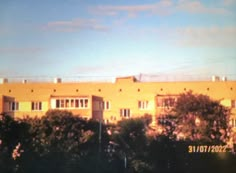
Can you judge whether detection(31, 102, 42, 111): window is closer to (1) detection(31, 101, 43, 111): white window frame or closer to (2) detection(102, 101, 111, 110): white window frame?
(1) detection(31, 101, 43, 111): white window frame

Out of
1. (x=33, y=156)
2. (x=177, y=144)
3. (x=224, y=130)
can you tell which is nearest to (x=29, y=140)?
(x=33, y=156)

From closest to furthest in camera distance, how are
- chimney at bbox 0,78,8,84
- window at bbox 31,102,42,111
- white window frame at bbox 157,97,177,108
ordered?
chimney at bbox 0,78,8,84 < window at bbox 31,102,42,111 < white window frame at bbox 157,97,177,108

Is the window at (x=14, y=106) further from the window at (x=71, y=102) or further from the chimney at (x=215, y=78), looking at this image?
the chimney at (x=215, y=78)

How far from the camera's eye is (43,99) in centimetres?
420

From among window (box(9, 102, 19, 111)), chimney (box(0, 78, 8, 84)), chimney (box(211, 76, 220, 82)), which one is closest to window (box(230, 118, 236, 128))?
chimney (box(211, 76, 220, 82))

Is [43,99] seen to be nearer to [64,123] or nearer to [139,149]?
[64,123]

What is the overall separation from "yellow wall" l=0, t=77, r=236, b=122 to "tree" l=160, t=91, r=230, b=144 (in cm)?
8

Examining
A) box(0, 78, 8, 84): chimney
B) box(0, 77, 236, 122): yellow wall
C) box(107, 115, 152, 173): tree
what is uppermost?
box(0, 78, 8, 84): chimney

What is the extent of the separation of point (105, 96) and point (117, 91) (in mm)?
117

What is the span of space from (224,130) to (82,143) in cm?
131

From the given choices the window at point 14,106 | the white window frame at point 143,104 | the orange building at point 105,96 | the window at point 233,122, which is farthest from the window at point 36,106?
the window at point 233,122

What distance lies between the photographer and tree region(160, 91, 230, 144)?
173 inches

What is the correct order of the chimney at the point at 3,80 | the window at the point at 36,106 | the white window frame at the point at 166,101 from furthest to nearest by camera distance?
the white window frame at the point at 166,101, the window at the point at 36,106, the chimney at the point at 3,80

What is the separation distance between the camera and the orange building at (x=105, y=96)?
4.19 m
